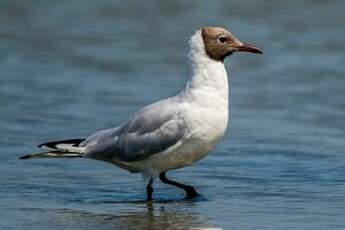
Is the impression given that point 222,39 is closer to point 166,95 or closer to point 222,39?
point 222,39

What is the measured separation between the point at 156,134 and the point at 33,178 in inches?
52.3

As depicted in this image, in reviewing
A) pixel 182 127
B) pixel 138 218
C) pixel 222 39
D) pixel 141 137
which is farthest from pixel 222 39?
pixel 138 218

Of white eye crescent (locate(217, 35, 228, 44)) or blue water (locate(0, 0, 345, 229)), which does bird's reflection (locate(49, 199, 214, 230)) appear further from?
white eye crescent (locate(217, 35, 228, 44))

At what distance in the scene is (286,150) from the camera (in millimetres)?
11367

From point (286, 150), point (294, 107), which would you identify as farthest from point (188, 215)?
point (294, 107)

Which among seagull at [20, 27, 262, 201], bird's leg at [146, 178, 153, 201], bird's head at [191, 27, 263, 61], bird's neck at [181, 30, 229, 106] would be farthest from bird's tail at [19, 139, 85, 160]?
bird's head at [191, 27, 263, 61]

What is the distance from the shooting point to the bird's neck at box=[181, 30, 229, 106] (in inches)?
366

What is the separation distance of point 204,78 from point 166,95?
5.02 m

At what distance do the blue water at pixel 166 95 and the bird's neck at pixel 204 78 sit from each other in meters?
0.76

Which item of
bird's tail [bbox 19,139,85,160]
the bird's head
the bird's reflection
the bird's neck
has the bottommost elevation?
the bird's reflection

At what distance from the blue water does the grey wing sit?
329 mm

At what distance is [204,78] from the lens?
30.7 feet

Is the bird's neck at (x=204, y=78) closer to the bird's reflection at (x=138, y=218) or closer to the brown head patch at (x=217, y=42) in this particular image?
the brown head patch at (x=217, y=42)

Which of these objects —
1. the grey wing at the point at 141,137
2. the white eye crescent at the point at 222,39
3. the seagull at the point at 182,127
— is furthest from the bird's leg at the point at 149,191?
the white eye crescent at the point at 222,39
